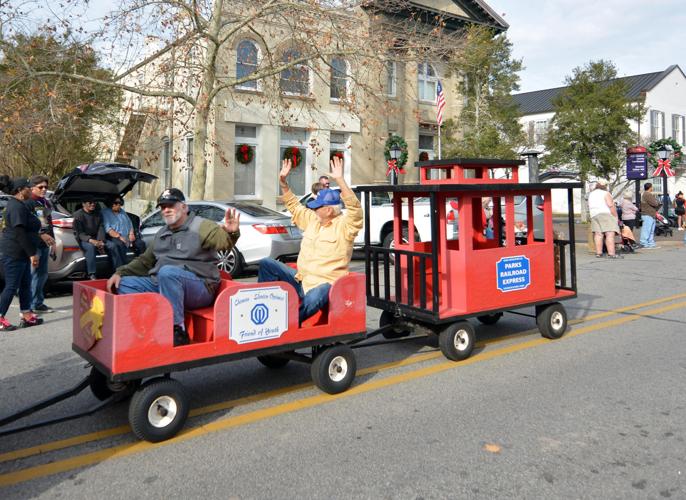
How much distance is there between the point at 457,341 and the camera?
593 centimetres

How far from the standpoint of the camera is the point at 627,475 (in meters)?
3.55

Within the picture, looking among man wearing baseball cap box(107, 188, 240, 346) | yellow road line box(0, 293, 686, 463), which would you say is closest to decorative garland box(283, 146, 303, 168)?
yellow road line box(0, 293, 686, 463)

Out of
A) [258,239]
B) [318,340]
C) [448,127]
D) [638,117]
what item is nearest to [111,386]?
[318,340]

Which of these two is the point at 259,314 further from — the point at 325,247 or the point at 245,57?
the point at 245,57

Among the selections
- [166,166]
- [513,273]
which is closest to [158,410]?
[513,273]

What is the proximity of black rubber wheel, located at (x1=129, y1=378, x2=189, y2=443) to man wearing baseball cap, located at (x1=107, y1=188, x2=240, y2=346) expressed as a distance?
0.70 meters

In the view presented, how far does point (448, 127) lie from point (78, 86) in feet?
51.3

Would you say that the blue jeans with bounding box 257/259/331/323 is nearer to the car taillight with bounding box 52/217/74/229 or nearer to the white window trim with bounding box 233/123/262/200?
the car taillight with bounding box 52/217/74/229

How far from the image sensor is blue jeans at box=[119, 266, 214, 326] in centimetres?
430

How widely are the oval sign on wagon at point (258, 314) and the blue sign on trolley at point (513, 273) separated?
260 cm

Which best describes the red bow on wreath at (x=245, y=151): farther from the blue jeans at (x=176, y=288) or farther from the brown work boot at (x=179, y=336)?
the brown work boot at (x=179, y=336)

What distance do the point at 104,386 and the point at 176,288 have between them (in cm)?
103

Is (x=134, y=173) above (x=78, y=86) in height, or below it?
below

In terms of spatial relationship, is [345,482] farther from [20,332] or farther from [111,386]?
[20,332]
